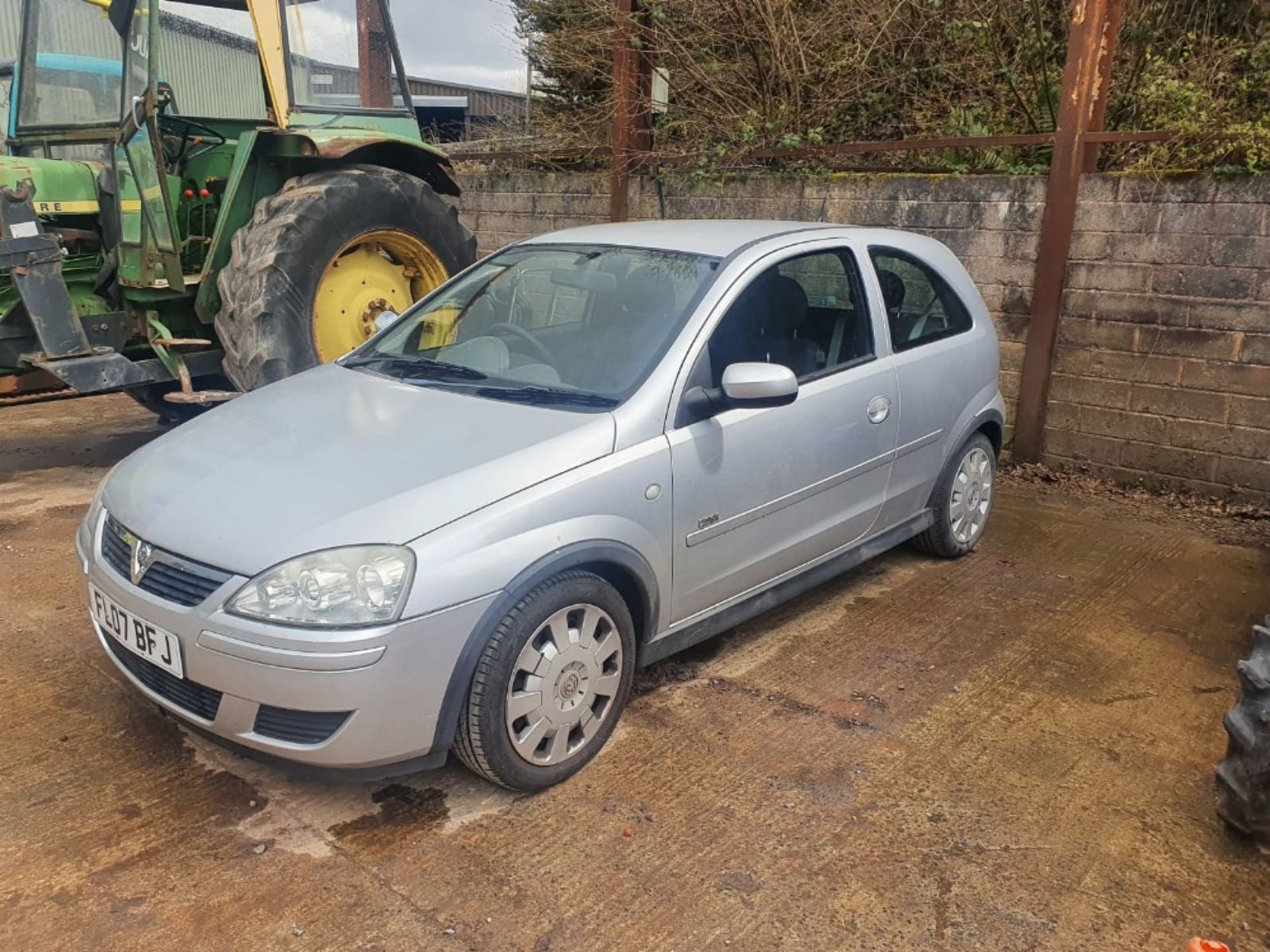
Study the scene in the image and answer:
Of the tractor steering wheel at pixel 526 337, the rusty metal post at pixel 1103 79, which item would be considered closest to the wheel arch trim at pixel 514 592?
the tractor steering wheel at pixel 526 337

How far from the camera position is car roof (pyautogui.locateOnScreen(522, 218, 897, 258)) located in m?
3.78

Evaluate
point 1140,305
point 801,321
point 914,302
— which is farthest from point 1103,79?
point 801,321

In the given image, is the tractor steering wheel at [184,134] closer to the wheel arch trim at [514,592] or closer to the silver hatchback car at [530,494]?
the silver hatchback car at [530,494]

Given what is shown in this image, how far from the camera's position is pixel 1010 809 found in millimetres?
2920

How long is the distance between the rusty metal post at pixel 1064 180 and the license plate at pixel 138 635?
16.6 feet

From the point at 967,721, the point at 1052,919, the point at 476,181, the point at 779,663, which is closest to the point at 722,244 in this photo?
the point at 779,663

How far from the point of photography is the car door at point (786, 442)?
3273mm

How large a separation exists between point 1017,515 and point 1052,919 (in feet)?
11.1

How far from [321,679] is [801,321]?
2.24 meters

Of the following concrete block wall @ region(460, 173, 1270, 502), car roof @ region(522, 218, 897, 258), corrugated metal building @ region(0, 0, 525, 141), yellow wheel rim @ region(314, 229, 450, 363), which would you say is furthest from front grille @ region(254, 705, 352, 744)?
concrete block wall @ region(460, 173, 1270, 502)

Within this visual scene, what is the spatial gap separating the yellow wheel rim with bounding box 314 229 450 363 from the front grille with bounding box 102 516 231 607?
286 centimetres

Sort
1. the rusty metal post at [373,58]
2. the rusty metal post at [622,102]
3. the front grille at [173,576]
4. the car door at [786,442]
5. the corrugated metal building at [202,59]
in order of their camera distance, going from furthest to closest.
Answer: the rusty metal post at [622,102] < the rusty metal post at [373,58] < the corrugated metal building at [202,59] < the car door at [786,442] < the front grille at [173,576]

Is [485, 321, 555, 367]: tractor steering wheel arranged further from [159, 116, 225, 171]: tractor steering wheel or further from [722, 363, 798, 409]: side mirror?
[159, 116, 225, 171]: tractor steering wheel

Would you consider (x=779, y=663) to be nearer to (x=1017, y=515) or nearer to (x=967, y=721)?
(x=967, y=721)
